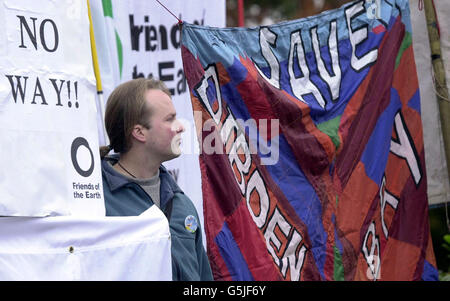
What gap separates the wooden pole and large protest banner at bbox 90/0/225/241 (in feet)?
5.06

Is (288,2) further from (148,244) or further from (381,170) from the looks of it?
(148,244)

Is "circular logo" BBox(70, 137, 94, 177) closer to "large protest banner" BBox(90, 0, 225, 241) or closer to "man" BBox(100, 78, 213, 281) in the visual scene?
"man" BBox(100, 78, 213, 281)

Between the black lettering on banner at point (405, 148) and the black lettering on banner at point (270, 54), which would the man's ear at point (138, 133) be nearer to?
the black lettering on banner at point (270, 54)

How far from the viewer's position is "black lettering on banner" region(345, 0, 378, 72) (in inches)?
203

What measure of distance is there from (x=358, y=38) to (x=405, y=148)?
0.79m

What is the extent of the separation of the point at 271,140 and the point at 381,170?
96 centimetres

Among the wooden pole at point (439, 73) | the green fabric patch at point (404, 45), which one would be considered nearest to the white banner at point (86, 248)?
the green fabric patch at point (404, 45)

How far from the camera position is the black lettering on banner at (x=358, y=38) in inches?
203

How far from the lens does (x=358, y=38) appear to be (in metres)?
5.20

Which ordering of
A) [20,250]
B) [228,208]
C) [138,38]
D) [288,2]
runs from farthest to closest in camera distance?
[288,2], [138,38], [228,208], [20,250]

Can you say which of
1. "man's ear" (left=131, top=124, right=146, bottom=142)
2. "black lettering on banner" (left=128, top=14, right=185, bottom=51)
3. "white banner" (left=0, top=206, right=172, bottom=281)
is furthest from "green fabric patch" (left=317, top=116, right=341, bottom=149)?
"white banner" (left=0, top=206, right=172, bottom=281)

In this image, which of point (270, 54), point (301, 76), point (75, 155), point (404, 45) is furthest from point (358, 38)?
point (75, 155)
